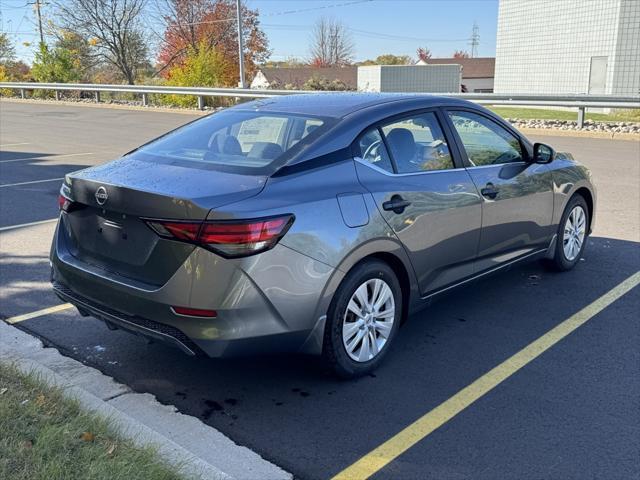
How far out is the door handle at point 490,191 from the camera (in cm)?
475

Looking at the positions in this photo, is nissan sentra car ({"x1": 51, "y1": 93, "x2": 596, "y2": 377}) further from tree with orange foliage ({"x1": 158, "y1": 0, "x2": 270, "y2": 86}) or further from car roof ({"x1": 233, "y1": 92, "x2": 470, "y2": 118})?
tree with orange foliage ({"x1": 158, "y1": 0, "x2": 270, "y2": 86})

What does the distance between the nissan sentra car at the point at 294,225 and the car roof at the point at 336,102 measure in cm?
2

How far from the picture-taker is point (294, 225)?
3467 mm

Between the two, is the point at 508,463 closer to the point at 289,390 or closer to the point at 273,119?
the point at 289,390

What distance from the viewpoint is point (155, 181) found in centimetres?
359

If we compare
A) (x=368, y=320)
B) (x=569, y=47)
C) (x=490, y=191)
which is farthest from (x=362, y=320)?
(x=569, y=47)

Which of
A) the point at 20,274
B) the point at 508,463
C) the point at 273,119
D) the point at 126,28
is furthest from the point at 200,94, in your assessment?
the point at 126,28

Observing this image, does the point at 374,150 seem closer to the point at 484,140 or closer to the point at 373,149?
the point at 373,149

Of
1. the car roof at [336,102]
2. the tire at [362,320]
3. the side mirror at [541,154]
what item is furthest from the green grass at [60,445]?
the side mirror at [541,154]

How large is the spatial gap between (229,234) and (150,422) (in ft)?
3.57

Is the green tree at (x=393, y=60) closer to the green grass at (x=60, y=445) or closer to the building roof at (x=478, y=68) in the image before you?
the building roof at (x=478, y=68)

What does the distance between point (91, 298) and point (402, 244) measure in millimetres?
1868

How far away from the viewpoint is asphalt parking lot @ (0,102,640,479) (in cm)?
323

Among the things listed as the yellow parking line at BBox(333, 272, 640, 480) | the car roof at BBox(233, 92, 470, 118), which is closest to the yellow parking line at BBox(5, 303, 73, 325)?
the car roof at BBox(233, 92, 470, 118)
